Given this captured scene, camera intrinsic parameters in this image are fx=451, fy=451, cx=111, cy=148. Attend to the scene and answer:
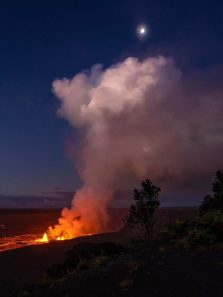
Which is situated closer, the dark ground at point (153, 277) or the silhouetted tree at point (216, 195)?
the dark ground at point (153, 277)

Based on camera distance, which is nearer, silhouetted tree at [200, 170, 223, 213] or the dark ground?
the dark ground

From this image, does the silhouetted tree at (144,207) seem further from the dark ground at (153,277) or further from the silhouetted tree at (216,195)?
the dark ground at (153,277)

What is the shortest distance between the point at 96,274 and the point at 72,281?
3.45ft

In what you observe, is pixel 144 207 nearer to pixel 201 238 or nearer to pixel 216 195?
pixel 216 195

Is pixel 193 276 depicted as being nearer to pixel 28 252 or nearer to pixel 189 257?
pixel 189 257

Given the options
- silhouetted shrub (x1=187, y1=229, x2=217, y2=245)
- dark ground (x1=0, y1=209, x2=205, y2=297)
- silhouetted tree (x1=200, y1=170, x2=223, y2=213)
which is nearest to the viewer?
dark ground (x1=0, y1=209, x2=205, y2=297)

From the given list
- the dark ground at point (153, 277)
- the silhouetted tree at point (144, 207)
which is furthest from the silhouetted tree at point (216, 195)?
the dark ground at point (153, 277)

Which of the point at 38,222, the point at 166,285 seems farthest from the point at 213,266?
the point at 38,222

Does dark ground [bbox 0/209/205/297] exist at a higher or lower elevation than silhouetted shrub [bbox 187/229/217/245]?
lower

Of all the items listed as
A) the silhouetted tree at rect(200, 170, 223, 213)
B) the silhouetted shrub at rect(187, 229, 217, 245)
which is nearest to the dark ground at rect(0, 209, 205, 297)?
the silhouetted shrub at rect(187, 229, 217, 245)

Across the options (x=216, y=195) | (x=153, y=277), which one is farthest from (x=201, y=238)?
(x=216, y=195)

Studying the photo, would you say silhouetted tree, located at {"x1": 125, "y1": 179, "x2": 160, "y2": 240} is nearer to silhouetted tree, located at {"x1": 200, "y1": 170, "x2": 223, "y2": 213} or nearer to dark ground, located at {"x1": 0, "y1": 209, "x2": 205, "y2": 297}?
silhouetted tree, located at {"x1": 200, "y1": 170, "x2": 223, "y2": 213}

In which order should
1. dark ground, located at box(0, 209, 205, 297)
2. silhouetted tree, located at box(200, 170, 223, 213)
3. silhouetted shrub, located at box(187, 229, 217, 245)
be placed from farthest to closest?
silhouetted tree, located at box(200, 170, 223, 213), silhouetted shrub, located at box(187, 229, 217, 245), dark ground, located at box(0, 209, 205, 297)

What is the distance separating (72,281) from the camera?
19.0m
